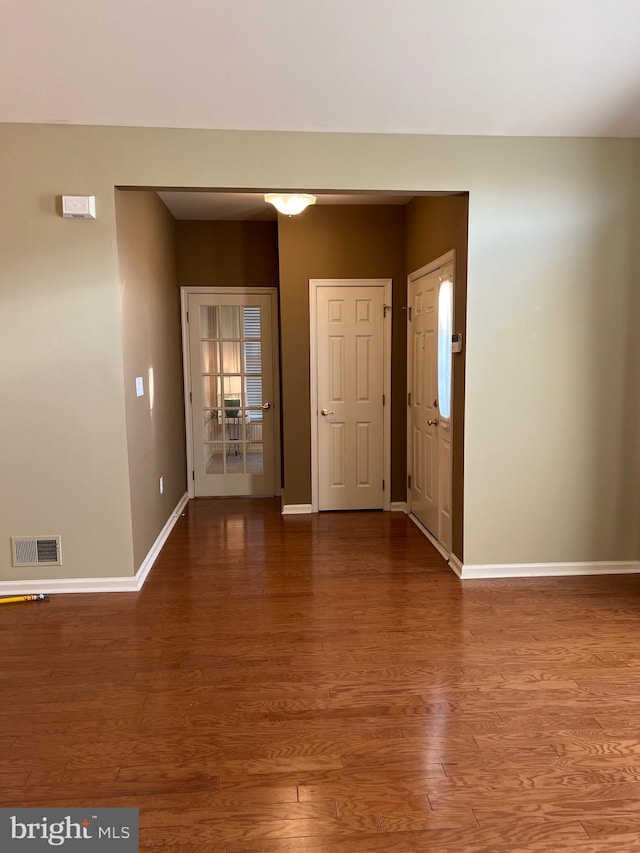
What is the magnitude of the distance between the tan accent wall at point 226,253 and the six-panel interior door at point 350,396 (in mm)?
915

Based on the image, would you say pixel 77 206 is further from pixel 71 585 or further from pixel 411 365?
pixel 411 365

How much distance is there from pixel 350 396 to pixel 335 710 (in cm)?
313

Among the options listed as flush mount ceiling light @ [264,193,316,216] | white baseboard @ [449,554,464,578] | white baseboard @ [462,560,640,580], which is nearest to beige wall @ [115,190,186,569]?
flush mount ceiling light @ [264,193,316,216]

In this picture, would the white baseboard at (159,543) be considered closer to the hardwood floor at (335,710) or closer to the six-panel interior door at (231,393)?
the hardwood floor at (335,710)

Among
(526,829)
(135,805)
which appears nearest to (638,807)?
(526,829)

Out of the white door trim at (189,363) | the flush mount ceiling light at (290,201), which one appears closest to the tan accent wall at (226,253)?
the white door trim at (189,363)

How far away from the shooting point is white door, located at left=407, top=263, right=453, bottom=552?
12.9ft

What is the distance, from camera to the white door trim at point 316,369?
4.89m

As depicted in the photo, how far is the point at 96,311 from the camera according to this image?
320 cm

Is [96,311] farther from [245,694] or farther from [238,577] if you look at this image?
[245,694]

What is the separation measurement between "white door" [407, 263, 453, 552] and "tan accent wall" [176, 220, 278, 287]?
1536mm

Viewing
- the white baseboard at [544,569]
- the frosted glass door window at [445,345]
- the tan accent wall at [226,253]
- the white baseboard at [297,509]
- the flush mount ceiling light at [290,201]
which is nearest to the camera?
the white baseboard at [544,569]

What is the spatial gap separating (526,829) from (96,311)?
3.03m

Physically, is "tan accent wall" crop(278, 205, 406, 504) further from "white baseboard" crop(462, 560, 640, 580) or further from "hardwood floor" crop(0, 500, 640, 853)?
"white baseboard" crop(462, 560, 640, 580)
